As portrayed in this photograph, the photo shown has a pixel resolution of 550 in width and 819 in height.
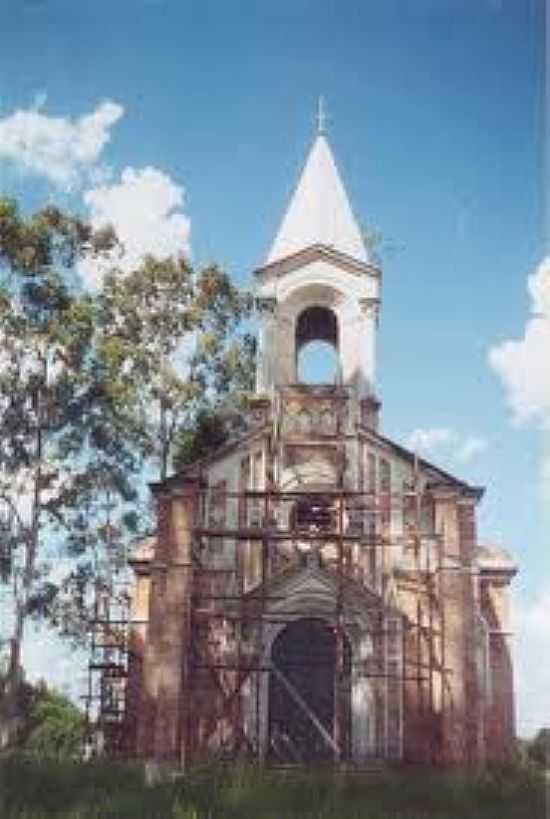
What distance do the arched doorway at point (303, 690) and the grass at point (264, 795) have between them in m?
4.33

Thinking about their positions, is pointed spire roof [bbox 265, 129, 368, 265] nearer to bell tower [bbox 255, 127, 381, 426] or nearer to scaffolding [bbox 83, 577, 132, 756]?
bell tower [bbox 255, 127, 381, 426]

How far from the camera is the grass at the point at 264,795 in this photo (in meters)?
10.3

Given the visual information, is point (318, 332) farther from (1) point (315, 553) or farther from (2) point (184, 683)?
(2) point (184, 683)

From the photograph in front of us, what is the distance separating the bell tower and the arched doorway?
459 cm

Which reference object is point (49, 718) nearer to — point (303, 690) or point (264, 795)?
point (303, 690)

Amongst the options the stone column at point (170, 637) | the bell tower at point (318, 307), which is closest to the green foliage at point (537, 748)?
the stone column at point (170, 637)

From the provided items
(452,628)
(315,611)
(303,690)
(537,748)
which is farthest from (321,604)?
(537,748)

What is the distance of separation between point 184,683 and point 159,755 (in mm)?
1159

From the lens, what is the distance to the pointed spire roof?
23625 millimetres

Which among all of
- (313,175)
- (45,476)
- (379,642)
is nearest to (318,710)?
(379,642)

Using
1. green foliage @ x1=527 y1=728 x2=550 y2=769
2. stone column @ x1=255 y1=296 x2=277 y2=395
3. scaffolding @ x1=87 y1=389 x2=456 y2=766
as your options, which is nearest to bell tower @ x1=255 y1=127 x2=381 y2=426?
stone column @ x1=255 y1=296 x2=277 y2=395

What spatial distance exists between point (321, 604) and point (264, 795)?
8236mm

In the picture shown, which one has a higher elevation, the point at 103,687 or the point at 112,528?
the point at 112,528

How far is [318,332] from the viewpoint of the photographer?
76.4 ft
